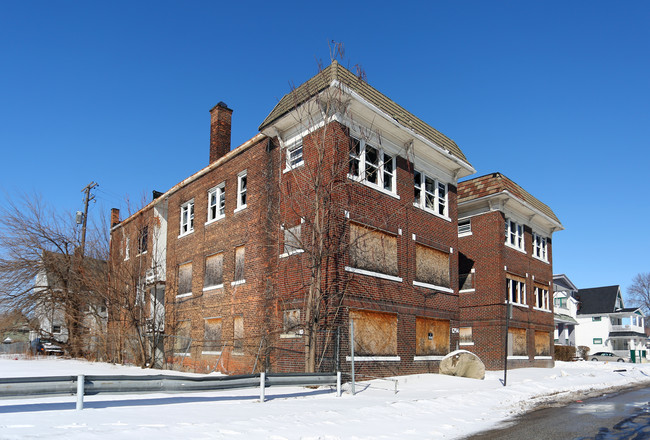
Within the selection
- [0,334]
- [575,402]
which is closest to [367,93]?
[575,402]

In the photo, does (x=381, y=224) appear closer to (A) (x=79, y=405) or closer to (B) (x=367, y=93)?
(B) (x=367, y=93)

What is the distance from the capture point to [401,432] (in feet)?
31.7

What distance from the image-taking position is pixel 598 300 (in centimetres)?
7100

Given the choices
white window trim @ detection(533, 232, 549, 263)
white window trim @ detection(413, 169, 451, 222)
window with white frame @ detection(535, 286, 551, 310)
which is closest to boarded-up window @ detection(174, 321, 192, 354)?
white window trim @ detection(413, 169, 451, 222)

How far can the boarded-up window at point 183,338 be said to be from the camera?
24.9m

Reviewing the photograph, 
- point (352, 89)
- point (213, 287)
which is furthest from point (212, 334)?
point (352, 89)

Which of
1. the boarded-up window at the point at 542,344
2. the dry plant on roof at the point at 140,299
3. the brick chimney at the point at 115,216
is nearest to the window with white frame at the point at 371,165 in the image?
the dry plant on roof at the point at 140,299

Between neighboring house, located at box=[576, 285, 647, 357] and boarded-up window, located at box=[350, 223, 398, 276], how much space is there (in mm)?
59050

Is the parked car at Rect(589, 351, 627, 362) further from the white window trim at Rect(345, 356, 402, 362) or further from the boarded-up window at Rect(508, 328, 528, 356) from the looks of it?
the white window trim at Rect(345, 356, 402, 362)

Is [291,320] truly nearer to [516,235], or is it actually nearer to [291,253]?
[291,253]

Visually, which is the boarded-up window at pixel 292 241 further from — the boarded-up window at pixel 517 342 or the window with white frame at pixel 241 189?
the boarded-up window at pixel 517 342

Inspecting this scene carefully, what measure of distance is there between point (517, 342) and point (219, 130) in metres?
20.3

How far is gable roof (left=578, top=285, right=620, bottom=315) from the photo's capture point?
69062mm

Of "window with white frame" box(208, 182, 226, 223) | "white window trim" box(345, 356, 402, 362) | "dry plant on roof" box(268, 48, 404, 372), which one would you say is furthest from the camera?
"window with white frame" box(208, 182, 226, 223)
